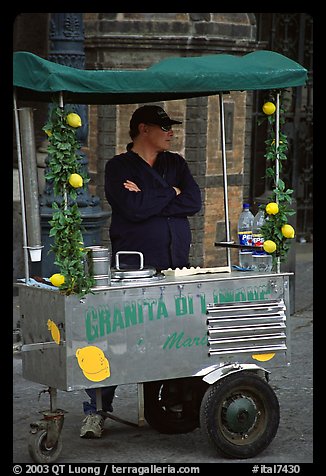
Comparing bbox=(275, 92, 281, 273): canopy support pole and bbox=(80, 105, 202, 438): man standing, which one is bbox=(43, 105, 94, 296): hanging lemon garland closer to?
bbox=(80, 105, 202, 438): man standing

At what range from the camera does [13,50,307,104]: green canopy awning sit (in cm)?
658

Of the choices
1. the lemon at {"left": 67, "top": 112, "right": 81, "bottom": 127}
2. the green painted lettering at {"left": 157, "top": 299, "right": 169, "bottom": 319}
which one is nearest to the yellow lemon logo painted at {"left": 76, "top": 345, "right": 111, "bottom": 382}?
the green painted lettering at {"left": 157, "top": 299, "right": 169, "bottom": 319}

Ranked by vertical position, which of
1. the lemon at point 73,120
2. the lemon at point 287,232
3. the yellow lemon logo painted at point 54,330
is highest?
the lemon at point 73,120

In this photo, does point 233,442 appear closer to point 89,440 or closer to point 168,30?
point 89,440

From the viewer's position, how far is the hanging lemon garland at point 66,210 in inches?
266

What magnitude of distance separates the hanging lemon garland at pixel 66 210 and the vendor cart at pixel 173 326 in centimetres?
9

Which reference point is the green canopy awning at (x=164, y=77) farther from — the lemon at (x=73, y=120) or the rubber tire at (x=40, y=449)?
the rubber tire at (x=40, y=449)

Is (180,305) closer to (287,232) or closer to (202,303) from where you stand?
(202,303)

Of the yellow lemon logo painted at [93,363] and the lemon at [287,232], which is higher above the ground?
the lemon at [287,232]

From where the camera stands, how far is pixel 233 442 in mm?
7184

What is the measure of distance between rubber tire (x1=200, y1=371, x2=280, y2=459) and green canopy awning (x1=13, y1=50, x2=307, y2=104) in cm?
171

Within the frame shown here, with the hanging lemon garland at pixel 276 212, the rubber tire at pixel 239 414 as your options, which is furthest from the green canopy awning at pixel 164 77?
the rubber tire at pixel 239 414
